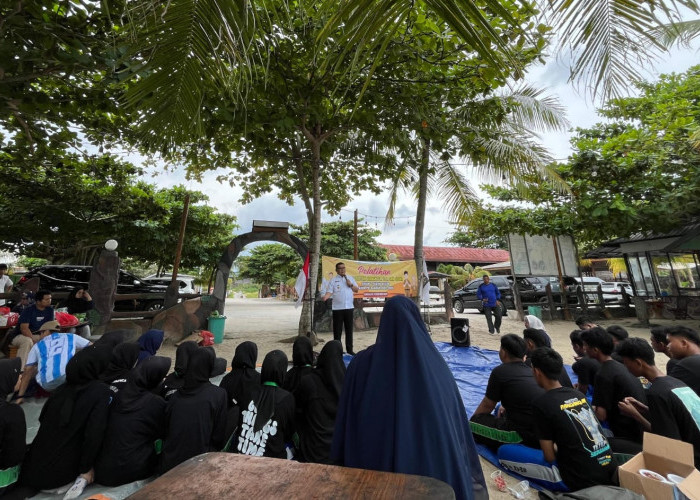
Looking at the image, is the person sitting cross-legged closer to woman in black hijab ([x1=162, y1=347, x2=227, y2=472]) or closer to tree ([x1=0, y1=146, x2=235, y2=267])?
woman in black hijab ([x1=162, y1=347, x2=227, y2=472])

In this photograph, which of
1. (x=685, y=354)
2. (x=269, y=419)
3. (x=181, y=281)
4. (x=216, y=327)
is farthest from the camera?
(x=181, y=281)

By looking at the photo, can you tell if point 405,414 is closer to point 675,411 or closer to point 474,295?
point 675,411

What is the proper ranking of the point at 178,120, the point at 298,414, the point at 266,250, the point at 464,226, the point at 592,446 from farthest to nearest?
the point at 266,250 → the point at 464,226 → the point at 298,414 → the point at 178,120 → the point at 592,446

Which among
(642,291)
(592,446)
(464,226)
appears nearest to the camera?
(592,446)

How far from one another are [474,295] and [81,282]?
1547 cm

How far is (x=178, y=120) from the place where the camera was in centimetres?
251

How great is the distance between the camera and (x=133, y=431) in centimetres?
241

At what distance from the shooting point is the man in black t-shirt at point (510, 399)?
2830mm

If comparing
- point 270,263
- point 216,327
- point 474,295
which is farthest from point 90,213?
point 474,295

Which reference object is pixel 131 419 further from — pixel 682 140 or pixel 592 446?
pixel 682 140

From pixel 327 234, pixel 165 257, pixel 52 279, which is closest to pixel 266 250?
pixel 327 234

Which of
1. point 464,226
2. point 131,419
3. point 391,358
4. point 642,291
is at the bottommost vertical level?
point 131,419

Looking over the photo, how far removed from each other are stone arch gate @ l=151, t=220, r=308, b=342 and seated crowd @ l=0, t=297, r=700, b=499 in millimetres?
5337

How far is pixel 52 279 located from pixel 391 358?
12.3 metres
